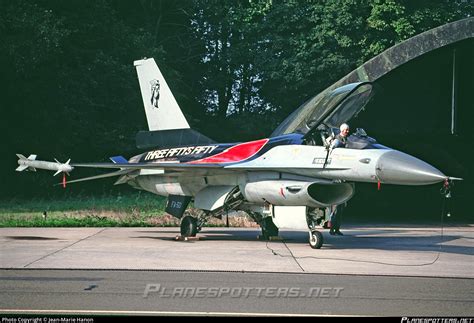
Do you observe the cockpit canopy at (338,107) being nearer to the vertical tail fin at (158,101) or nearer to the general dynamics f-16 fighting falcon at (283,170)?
the general dynamics f-16 fighting falcon at (283,170)

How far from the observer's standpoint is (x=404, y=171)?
14219 mm

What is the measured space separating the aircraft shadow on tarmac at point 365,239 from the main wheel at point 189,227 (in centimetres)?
21

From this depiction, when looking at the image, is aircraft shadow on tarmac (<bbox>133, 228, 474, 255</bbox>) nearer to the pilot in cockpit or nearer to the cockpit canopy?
the pilot in cockpit

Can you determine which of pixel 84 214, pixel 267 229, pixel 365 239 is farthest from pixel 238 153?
pixel 84 214

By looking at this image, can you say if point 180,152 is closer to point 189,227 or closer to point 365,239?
point 189,227

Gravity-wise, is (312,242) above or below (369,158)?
below

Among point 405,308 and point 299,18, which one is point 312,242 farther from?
point 299,18

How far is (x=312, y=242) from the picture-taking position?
1602 cm

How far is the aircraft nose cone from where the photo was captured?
14.1 meters

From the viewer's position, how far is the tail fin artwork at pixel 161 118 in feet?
63.4

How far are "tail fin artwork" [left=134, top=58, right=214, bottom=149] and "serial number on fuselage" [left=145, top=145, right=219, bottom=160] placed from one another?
1.43ft

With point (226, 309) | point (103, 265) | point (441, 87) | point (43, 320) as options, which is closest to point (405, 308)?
point (226, 309)

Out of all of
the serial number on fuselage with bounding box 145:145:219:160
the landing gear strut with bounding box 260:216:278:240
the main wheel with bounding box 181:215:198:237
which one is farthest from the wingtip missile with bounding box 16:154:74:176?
the landing gear strut with bounding box 260:216:278:240

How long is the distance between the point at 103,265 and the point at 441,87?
53.5ft
